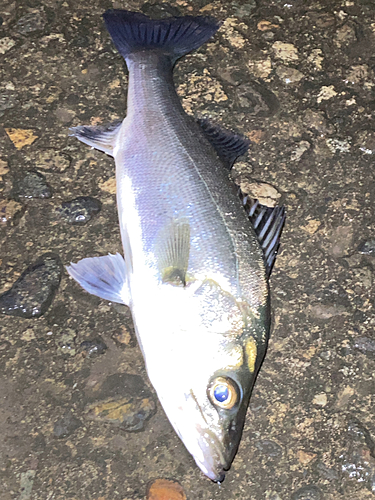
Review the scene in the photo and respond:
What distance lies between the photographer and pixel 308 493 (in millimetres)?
2246

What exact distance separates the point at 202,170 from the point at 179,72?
1.14 meters

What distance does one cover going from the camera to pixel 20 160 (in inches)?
110

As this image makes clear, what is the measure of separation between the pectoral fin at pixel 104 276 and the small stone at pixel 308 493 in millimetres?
1251

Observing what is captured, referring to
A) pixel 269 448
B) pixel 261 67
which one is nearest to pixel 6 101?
pixel 261 67

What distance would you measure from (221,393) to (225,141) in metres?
1.40

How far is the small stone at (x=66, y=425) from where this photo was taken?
226 centimetres

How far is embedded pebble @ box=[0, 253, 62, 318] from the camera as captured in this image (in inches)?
96.6

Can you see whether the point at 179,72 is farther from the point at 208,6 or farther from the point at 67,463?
the point at 67,463

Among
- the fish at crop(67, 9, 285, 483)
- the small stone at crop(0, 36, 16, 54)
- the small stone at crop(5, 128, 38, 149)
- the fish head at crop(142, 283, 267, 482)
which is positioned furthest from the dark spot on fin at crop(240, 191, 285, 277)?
the small stone at crop(0, 36, 16, 54)

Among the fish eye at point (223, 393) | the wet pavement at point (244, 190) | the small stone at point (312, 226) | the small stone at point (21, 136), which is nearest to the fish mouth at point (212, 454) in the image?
the fish eye at point (223, 393)

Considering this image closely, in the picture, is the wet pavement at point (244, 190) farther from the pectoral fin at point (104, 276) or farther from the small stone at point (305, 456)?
the pectoral fin at point (104, 276)

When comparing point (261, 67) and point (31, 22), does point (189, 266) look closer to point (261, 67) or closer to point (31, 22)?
point (261, 67)

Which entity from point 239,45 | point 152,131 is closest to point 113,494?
point 152,131

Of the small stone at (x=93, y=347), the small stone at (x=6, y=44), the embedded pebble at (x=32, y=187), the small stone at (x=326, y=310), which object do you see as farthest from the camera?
the small stone at (x=6, y=44)
